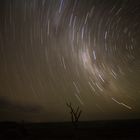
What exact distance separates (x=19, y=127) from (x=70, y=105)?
50.8ft

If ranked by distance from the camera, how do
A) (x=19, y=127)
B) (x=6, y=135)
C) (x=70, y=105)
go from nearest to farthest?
(x=70, y=105) < (x=6, y=135) < (x=19, y=127)

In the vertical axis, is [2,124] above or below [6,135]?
above

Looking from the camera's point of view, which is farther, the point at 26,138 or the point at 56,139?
the point at 56,139

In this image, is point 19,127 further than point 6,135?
Yes

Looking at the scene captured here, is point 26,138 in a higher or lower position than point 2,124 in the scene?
lower

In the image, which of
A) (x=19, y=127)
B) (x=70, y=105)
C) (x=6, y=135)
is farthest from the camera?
(x=19, y=127)

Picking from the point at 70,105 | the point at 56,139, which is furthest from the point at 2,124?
the point at 70,105

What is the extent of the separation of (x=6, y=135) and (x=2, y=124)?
153 inches

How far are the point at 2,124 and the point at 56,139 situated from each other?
7900mm

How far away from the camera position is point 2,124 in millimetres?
39281

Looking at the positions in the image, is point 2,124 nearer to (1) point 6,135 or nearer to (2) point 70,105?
(1) point 6,135

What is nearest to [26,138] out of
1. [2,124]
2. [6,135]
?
[6,135]

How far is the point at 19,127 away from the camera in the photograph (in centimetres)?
3828

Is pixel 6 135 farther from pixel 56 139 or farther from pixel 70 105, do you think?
pixel 70 105
